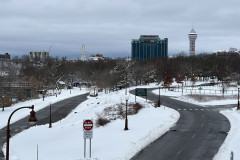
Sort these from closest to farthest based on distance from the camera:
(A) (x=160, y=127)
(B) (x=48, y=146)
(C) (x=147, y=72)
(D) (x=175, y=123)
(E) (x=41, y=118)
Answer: (B) (x=48, y=146)
(A) (x=160, y=127)
(D) (x=175, y=123)
(E) (x=41, y=118)
(C) (x=147, y=72)

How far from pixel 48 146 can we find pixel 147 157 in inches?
372

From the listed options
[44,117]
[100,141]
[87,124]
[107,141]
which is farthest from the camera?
[44,117]

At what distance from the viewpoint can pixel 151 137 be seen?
2669 centimetres

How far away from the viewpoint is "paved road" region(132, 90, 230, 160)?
21.5 meters

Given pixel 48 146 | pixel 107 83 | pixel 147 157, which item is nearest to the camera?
pixel 147 157

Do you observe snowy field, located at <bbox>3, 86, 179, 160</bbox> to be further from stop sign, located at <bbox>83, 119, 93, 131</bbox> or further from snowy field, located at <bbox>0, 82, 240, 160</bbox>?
stop sign, located at <bbox>83, 119, 93, 131</bbox>

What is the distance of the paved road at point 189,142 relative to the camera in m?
21.5

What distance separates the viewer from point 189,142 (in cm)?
2534

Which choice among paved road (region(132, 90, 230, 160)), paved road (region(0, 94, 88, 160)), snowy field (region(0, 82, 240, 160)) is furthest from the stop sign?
paved road (region(0, 94, 88, 160))

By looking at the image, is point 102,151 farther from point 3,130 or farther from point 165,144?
point 3,130

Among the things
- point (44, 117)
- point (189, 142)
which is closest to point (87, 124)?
point (189, 142)

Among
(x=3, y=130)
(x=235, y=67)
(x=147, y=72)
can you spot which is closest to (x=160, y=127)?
(x=3, y=130)

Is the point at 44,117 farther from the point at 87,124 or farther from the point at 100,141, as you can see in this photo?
the point at 87,124

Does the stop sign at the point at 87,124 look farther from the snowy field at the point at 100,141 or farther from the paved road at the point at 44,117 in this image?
the paved road at the point at 44,117
